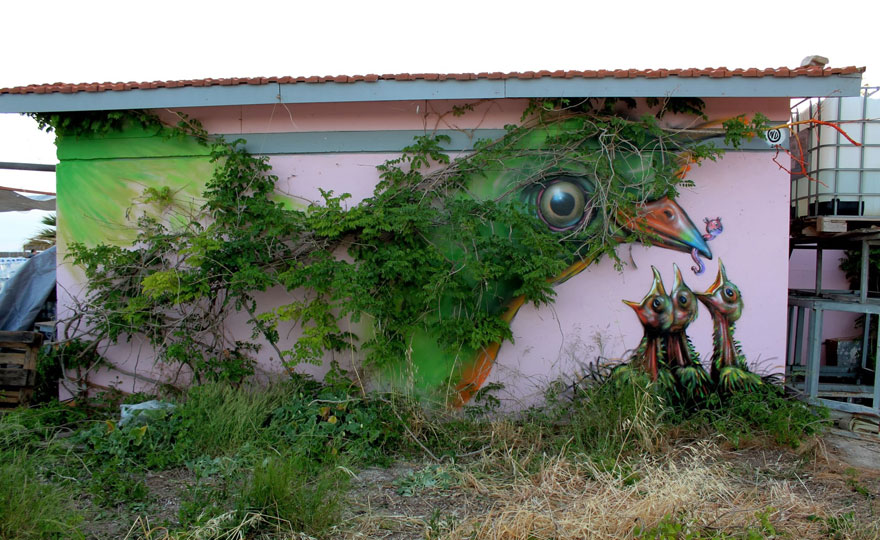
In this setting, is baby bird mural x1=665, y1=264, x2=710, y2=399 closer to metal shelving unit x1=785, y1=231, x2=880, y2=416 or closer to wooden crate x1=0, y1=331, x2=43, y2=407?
metal shelving unit x1=785, y1=231, x2=880, y2=416

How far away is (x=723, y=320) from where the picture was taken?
613 cm

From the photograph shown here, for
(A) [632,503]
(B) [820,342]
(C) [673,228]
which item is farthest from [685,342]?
(A) [632,503]

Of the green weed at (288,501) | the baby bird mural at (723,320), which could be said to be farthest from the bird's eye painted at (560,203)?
the green weed at (288,501)

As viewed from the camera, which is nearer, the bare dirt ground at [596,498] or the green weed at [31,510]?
the green weed at [31,510]

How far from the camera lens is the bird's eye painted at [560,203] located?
6.16m

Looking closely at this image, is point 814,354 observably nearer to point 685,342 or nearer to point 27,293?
point 685,342

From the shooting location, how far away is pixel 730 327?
6129mm

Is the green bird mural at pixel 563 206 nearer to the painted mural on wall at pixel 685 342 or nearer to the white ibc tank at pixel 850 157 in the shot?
the painted mural on wall at pixel 685 342

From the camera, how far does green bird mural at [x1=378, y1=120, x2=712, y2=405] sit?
600cm

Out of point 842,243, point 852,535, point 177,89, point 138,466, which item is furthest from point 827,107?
point 138,466

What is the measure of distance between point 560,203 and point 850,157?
3.12 metres

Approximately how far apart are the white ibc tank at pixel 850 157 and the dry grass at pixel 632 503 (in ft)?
10.4

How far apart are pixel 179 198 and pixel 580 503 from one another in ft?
17.3

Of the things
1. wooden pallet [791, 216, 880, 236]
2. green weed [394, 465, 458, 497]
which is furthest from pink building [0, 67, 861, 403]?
green weed [394, 465, 458, 497]
